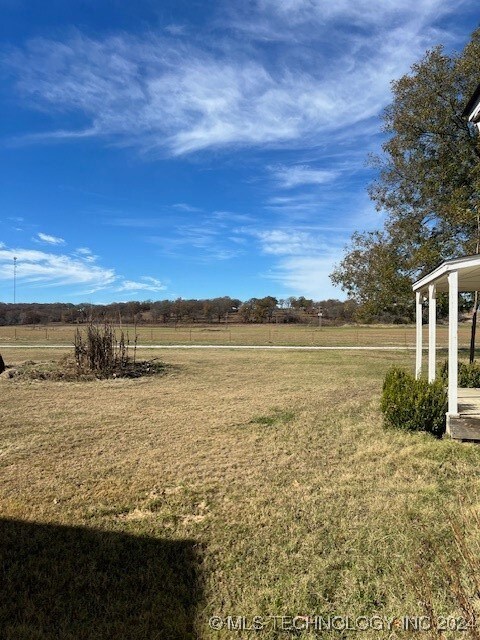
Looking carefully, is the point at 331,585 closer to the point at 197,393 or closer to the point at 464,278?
the point at 464,278

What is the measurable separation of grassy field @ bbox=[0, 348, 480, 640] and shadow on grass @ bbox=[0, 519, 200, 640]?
11mm

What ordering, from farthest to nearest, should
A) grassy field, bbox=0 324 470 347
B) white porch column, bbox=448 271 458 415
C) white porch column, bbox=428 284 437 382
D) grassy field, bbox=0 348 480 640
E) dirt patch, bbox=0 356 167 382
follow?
1. grassy field, bbox=0 324 470 347
2. dirt patch, bbox=0 356 167 382
3. white porch column, bbox=428 284 437 382
4. white porch column, bbox=448 271 458 415
5. grassy field, bbox=0 348 480 640

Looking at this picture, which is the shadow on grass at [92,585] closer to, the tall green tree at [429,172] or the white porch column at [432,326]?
the white porch column at [432,326]

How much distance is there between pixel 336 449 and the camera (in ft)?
19.5

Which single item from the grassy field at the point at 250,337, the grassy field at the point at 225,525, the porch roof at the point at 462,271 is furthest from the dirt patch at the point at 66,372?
the grassy field at the point at 250,337

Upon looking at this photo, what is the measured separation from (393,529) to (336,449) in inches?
92.2

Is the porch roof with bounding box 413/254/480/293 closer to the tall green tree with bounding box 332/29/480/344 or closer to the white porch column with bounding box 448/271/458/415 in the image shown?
the white porch column with bounding box 448/271/458/415

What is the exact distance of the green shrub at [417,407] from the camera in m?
6.61

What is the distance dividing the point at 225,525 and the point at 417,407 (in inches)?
159

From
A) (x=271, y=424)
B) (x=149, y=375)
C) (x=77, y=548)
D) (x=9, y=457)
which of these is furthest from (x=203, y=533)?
(x=149, y=375)

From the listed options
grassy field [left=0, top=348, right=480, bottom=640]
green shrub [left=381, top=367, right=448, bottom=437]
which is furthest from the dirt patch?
green shrub [left=381, top=367, right=448, bottom=437]

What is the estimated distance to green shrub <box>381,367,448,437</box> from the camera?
661 cm

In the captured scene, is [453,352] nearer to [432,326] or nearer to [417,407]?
[417,407]

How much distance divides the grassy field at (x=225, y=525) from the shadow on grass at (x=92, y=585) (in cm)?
1
